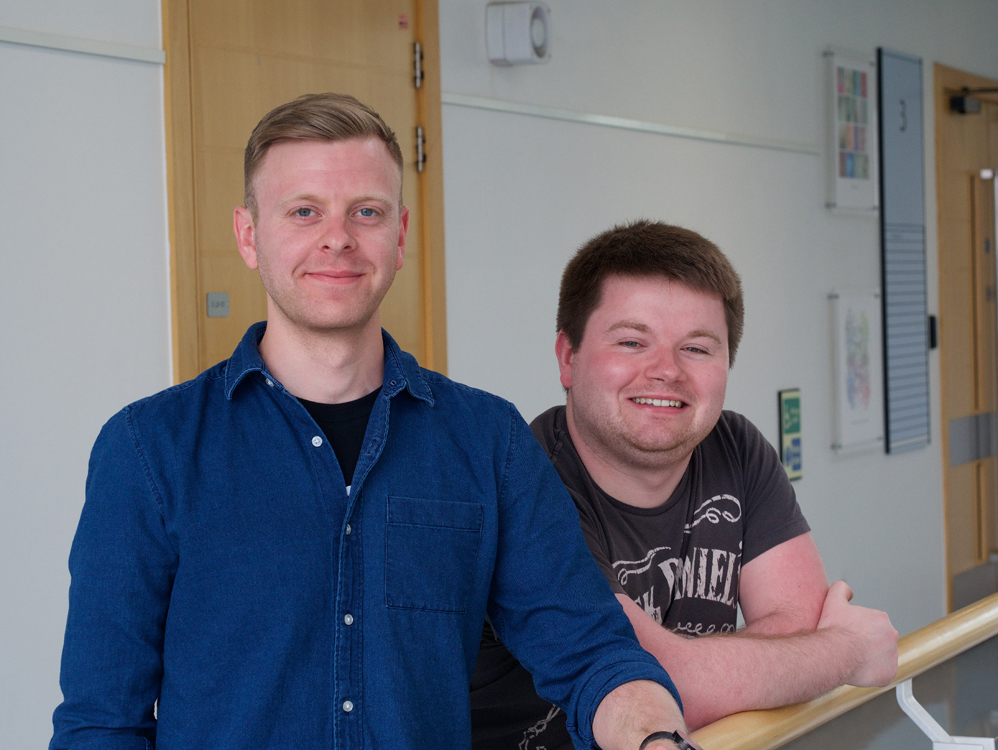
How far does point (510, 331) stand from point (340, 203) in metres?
2.10

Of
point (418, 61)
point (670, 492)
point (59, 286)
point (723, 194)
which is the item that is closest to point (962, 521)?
point (723, 194)

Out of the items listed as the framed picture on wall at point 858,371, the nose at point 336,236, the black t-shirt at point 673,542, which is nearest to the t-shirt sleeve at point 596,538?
the black t-shirt at point 673,542

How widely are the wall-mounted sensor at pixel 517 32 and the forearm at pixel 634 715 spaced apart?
2.37m

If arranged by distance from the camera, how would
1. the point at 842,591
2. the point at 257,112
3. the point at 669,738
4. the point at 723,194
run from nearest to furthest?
1. the point at 669,738
2. the point at 842,591
3. the point at 257,112
4. the point at 723,194

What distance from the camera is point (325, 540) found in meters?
1.28

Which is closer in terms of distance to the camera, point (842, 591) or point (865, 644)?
point (865, 644)

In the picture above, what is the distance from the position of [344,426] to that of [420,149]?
1914mm

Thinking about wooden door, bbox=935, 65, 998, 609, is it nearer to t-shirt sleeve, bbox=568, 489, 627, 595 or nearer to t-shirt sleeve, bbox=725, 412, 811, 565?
t-shirt sleeve, bbox=725, 412, 811, 565

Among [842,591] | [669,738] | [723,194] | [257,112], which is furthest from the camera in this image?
[723,194]

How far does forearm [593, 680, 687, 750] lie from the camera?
4.08ft

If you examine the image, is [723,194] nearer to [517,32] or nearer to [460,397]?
[517,32]

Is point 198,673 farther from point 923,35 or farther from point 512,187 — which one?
point 923,35

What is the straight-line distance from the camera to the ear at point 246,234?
55.1 inches

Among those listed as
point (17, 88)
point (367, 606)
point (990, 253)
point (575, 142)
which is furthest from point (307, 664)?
point (990, 253)
